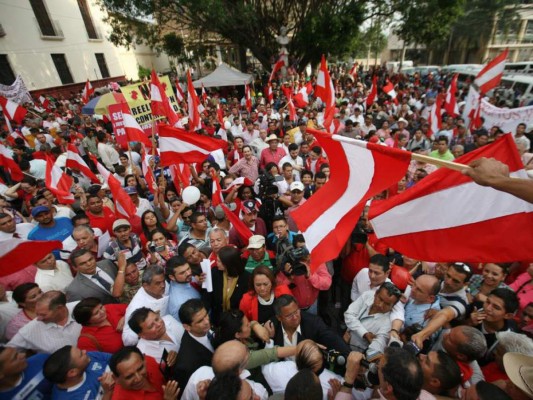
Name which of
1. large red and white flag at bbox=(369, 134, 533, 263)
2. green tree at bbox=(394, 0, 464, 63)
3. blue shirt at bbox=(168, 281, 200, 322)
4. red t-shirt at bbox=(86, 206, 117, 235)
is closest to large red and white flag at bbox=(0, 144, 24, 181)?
red t-shirt at bbox=(86, 206, 117, 235)

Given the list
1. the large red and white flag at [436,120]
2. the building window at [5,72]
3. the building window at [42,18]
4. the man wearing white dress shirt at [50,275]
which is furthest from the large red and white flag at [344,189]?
the building window at [42,18]

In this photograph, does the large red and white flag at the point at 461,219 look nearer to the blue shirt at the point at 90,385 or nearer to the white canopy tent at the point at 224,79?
the blue shirt at the point at 90,385

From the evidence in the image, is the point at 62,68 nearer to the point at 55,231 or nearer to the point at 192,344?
the point at 55,231

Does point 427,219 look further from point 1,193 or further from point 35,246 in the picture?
point 1,193

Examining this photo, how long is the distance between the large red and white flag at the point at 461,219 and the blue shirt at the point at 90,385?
7.72ft

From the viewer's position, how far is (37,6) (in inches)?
742

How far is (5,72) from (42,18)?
5416 millimetres

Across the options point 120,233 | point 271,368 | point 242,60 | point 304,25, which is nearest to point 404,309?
point 271,368

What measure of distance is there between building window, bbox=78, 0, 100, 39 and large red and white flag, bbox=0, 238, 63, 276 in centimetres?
2831

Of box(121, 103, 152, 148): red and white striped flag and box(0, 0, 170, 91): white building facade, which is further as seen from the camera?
box(0, 0, 170, 91): white building facade

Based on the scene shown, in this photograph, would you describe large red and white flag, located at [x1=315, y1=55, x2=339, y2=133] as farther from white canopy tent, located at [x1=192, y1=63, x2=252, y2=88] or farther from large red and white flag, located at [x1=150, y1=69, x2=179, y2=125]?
white canopy tent, located at [x1=192, y1=63, x2=252, y2=88]

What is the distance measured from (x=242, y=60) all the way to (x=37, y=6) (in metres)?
13.7

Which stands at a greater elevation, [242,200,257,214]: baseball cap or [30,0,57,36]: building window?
[30,0,57,36]: building window

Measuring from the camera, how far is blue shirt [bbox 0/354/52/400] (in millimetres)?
1891
